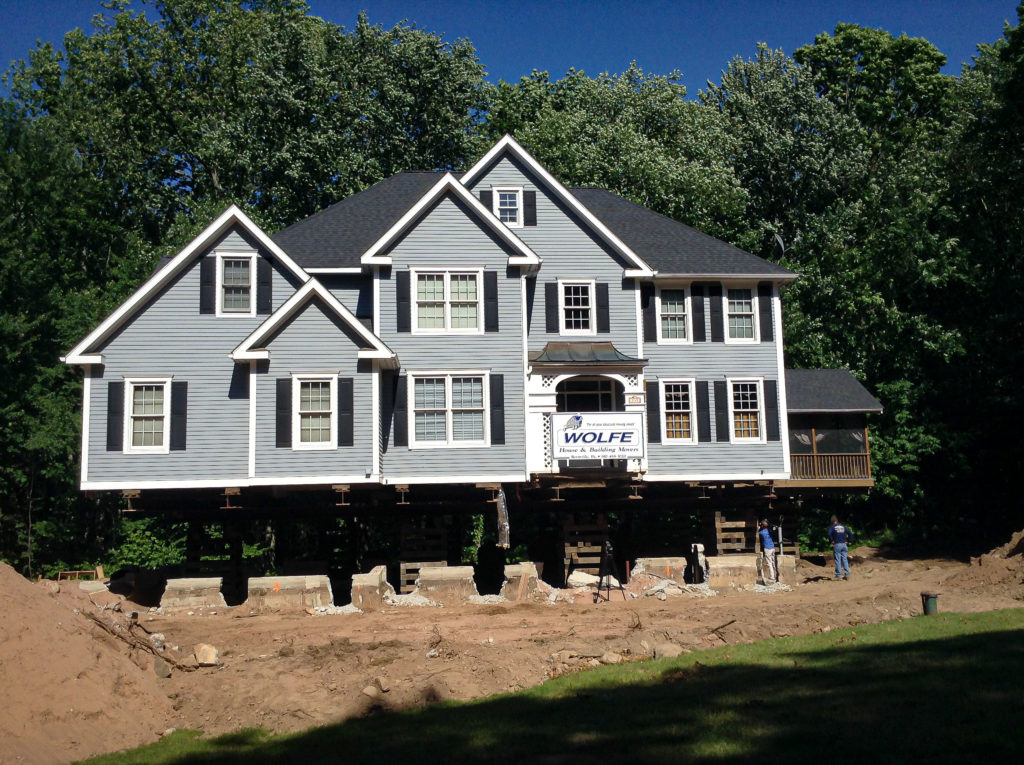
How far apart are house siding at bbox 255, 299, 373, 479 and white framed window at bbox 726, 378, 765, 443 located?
10.7m

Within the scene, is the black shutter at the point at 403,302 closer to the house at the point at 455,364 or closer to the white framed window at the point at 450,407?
the house at the point at 455,364

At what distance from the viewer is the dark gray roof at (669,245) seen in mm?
31438

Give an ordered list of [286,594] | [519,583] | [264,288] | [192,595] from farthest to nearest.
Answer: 1. [264,288]
2. [519,583]
3. [192,595]
4. [286,594]

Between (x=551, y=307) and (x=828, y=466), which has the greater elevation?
(x=551, y=307)

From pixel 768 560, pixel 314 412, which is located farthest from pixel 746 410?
pixel 314 412

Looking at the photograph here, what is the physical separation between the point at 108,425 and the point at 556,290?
12541 millimetres

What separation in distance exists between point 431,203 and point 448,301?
105 inches

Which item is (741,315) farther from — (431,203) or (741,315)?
(431,203)

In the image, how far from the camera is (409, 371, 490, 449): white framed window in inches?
1113

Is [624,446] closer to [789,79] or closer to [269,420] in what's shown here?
[269,420]

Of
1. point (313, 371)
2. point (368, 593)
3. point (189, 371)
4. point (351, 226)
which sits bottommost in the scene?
point (368, 593)

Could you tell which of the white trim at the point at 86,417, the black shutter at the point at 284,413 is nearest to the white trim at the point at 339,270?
the black shutter at the point at 284,413

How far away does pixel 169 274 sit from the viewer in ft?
90.3

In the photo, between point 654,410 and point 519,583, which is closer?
point 519,583
